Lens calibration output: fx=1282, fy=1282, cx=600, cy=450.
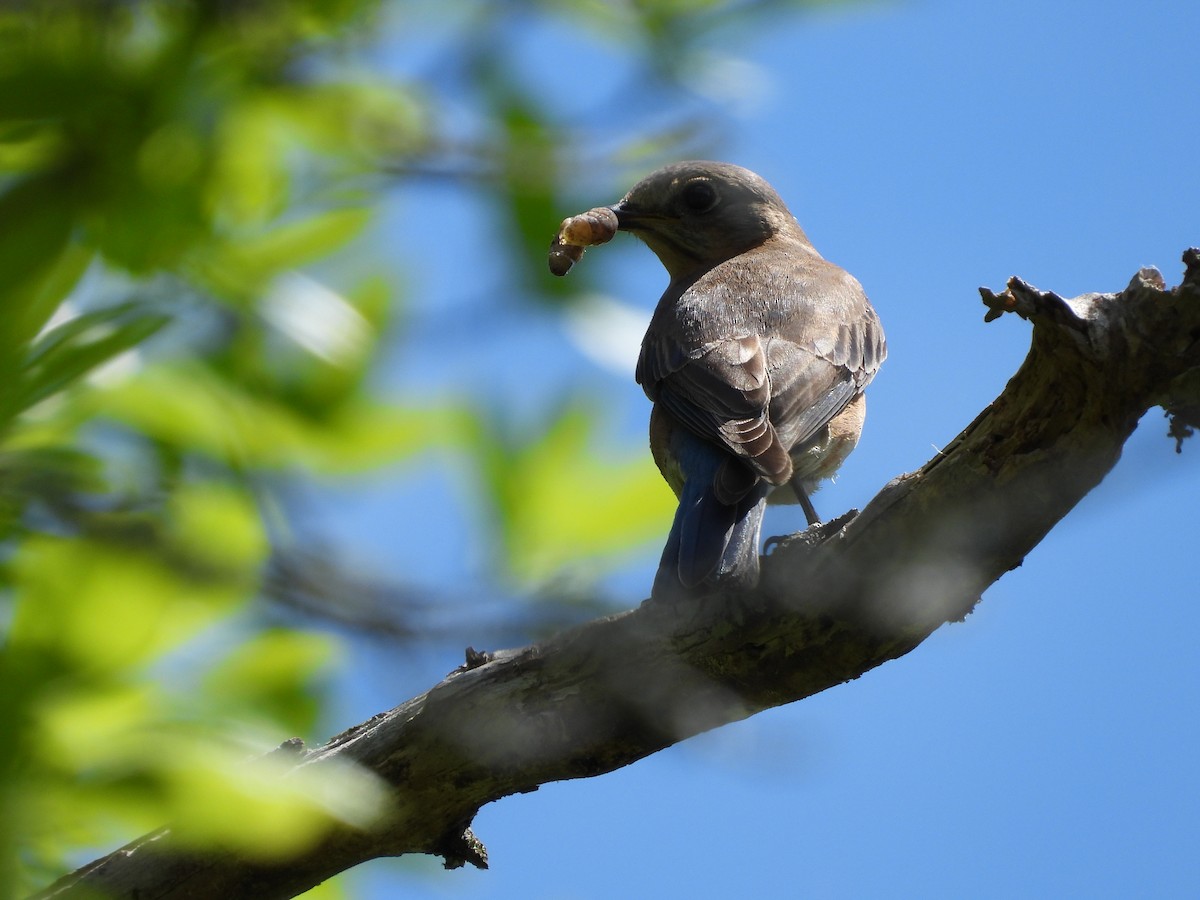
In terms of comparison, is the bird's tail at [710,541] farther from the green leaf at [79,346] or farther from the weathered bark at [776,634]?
the green leaf at [79,346]

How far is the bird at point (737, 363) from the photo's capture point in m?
3.67

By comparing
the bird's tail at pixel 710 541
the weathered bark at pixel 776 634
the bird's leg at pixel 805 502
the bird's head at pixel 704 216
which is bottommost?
the weathered bark at pixel 776 634

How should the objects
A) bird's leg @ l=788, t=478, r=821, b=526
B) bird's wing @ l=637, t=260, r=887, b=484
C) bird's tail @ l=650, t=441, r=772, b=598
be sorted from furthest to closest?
bird's leg @ l=788, t=478, r=821, b=526 → bird's wing @ l=637, t=260, r=887, b=484 → bird's tail @ l=650, t=441, r=772, b=598

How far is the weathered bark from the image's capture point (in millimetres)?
2746

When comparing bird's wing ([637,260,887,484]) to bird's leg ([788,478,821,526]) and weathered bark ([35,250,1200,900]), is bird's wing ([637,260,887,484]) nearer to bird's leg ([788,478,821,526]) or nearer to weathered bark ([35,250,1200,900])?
bird's leg ([788,478,821,526])

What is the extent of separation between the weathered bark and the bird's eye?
2916mm

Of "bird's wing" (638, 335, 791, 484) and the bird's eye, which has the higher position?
the bird's eye

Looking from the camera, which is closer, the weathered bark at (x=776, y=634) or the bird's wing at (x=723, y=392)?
the weathered bark at (x=776, y=634)

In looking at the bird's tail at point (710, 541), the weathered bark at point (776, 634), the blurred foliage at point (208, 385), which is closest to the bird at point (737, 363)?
the bird's tail at point (710, 541)

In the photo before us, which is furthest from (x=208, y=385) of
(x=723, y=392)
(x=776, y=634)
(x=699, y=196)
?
(x=699, y=196)

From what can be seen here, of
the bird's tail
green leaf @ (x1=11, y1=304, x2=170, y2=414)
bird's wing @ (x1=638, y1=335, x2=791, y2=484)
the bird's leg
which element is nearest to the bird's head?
bird's wing @ (x1=638, y1=335, x2=791, y2=484)

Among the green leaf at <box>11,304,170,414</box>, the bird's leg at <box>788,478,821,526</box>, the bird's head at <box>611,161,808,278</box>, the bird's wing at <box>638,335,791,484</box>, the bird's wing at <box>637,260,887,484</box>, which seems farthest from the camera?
the bird's head at <box>611,161,808,278</box>

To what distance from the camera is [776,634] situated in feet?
10.1

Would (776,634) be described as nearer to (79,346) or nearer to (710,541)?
(710,541)
